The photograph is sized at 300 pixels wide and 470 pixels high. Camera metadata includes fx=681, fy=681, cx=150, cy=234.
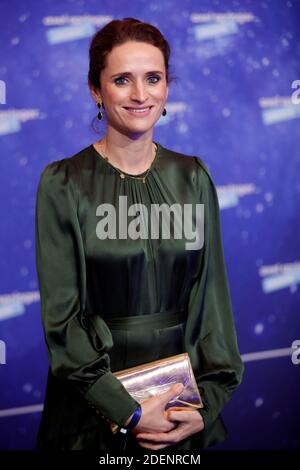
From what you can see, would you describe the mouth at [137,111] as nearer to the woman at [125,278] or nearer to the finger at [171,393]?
the woman at [125,278]

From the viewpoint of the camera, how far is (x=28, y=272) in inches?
120

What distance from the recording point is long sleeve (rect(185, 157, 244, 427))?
182cm

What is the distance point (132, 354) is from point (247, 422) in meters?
1.82

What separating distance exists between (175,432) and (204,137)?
1.68 metres

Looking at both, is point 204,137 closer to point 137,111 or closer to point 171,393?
point 137,111

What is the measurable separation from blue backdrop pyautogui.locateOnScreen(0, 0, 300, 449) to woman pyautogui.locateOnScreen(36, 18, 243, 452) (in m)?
1.20

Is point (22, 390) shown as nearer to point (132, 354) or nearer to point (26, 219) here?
point (26, 219)

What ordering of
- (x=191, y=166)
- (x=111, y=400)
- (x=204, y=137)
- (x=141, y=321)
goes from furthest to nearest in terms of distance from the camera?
(x=204, y=137), (x=191, y=166), (x=141, y=321), (x=111, y=400)

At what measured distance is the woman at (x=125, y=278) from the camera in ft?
5.47

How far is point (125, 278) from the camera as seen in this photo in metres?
1.71

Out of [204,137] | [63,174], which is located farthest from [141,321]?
[204,137]

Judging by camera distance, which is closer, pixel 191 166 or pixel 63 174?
pixel 63 174

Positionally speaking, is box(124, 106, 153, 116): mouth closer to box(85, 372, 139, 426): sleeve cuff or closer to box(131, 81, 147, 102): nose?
box(131, 81, 147, 102): nose
